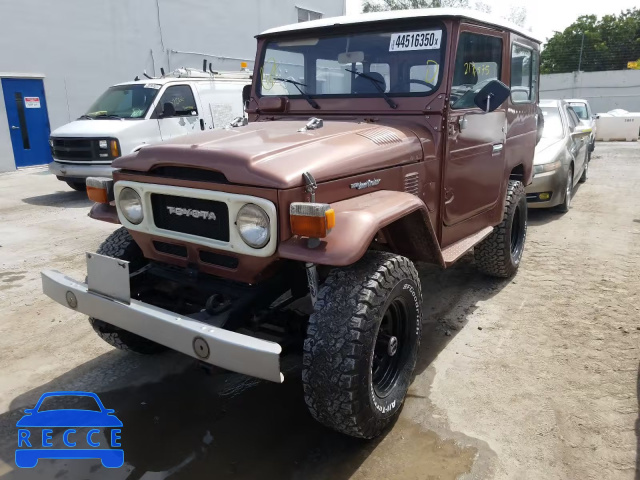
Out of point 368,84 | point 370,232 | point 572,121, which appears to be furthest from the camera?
point 572,121

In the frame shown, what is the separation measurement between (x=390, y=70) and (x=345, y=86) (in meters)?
0.34

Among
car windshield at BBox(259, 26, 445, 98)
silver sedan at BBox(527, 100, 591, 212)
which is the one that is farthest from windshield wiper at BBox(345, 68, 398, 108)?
silver sedan at BBox(527, 100, 591, 212)

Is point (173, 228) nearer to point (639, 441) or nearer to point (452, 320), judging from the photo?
point (452, 320)

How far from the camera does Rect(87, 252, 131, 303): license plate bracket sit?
2.58 metres

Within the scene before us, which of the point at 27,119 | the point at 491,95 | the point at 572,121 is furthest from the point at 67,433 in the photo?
the point at 27,119

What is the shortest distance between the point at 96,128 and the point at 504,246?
7.06m

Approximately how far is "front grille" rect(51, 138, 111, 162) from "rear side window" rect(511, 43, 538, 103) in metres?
6.51

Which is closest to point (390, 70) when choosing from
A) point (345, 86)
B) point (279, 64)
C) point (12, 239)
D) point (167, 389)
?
point (345, 86)

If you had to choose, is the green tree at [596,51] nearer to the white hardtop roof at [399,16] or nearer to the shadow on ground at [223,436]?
the white hardtop roof at [399,16]

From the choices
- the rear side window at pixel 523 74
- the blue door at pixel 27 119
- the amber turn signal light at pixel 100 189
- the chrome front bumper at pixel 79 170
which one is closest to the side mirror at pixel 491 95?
the rear side window at pixel 523 74

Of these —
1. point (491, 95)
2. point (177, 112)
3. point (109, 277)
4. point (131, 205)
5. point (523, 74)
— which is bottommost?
point (109, 277)

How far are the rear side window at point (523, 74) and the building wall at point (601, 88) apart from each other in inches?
873

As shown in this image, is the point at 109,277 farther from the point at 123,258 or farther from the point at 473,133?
the point at 473,133

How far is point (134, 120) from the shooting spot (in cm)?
883
